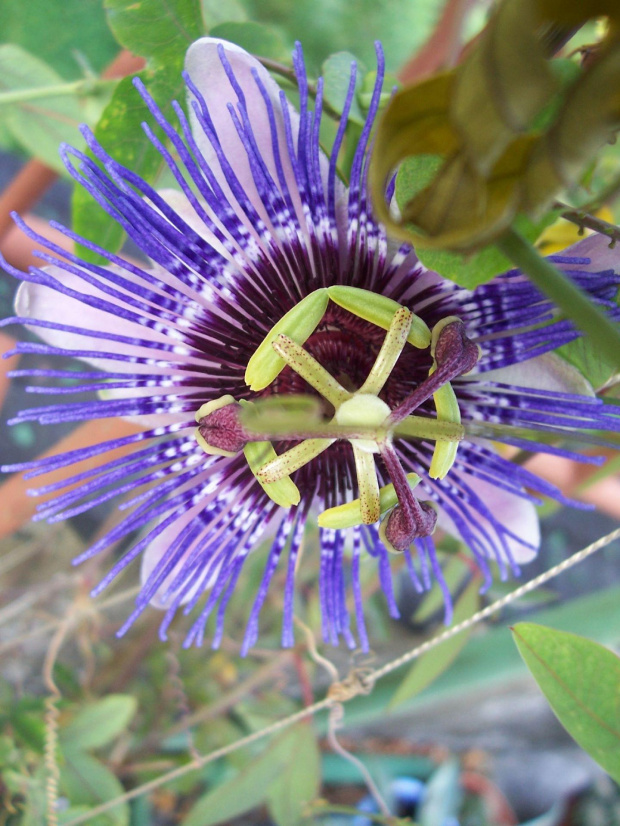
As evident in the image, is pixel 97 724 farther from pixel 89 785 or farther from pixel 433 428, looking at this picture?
pixel 433 428

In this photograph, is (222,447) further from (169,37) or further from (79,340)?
(169,37)

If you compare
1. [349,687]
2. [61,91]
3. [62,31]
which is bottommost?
[349,687]

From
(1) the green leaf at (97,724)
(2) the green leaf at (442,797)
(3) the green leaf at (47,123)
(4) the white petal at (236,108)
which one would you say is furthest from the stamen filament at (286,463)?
(2) the green leaf at (442,797)

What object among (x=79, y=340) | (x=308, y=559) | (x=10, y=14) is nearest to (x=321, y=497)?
(x=79, y=340)

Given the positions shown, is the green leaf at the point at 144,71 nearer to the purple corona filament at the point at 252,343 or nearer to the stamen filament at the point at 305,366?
the purple corona filament at the point at 252,343

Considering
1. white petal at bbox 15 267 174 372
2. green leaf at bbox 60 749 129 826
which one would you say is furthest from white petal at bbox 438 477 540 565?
green leaf at bbox 60 749 129 826

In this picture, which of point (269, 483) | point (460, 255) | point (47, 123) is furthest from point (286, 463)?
point (47, 123)

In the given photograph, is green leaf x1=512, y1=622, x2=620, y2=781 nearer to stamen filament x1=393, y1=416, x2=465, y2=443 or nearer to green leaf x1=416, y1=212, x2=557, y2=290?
stamen filament x1=393, y1=416, x2=465, y2=443
